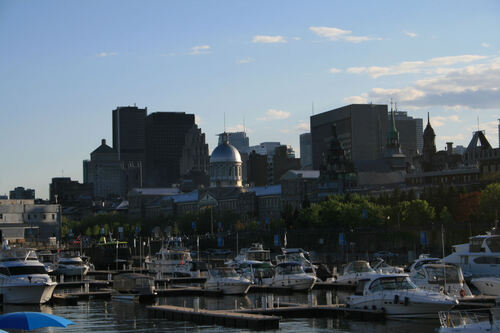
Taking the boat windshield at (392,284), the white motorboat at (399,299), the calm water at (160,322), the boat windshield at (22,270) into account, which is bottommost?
the calm water at (160,322)

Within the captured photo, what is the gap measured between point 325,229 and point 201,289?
9044cm

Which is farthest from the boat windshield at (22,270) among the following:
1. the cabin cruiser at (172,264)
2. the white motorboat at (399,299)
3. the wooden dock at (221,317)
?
the cabin cruiser at (172,264)

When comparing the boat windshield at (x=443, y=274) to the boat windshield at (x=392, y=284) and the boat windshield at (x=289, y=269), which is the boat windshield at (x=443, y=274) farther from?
the boat windshield at (x=289, y=269)

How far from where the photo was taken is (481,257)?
268 ft

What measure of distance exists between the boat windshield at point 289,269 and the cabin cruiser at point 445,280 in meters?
16.4

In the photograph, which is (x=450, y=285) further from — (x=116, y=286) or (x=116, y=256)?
(x=116, y=256)

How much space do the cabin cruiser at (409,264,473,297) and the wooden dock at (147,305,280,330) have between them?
1347cm

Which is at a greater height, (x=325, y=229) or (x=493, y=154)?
(x=493, y=154)

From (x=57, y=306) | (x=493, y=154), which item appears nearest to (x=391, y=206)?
(x=493, y=154)

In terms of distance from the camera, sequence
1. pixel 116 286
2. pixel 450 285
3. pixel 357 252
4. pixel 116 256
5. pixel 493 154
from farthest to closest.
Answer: pixel 493 154
pixel 357 252
pixel 116 256
pixel 116 286
pixel 450 285

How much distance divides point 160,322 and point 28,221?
121 m

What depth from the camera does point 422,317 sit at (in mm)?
57875

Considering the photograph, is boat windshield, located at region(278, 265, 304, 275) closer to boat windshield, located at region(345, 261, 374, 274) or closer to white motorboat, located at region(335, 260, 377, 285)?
white motorboat, located at region(335, 260, 377, 285)

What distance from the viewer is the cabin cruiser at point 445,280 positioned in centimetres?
6469
